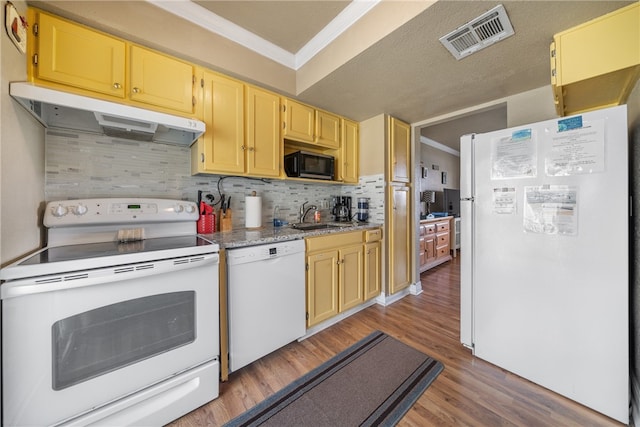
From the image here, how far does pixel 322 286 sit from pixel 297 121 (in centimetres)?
162

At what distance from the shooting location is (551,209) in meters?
1.32

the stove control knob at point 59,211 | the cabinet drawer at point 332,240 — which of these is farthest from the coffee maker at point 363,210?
the stove control knob at point 59,211

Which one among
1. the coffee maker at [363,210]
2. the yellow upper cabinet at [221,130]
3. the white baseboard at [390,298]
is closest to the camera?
the yellow upper cabinet at [221,130]

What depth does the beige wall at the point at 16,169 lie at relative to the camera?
92cm

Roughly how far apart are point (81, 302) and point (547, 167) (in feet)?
8.10

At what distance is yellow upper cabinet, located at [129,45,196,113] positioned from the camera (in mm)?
1440

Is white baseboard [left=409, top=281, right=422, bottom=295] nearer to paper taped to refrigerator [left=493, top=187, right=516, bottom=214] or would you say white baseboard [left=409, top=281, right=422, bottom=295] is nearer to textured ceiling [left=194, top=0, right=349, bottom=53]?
paper taped to refrigerator [left=493, top=187, right=516, bottom=214]

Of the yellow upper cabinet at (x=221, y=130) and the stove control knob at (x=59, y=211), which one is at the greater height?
the yellow upper cabinet at (x=221, y=130)

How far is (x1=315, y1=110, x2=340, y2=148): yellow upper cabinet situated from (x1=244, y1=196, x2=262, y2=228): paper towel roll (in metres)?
0.92

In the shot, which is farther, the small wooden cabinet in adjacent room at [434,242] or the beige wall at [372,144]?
the small wooden cabinet in adjacent room at [434,242]

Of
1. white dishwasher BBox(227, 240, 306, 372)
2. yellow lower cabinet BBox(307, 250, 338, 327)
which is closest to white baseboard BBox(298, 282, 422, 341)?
yellow lower cabinet BBox(307, 250, 338, 327)

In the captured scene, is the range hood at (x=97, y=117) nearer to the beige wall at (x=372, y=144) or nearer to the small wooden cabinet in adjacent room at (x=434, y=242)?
the beige wall at (x=372, y=144)

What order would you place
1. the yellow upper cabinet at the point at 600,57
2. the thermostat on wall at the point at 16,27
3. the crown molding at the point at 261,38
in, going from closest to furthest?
the thermostat on wall at the point at 16,27 → the yellow upper cabinet at the point at 600,57 → the crown molding at the point at 261,38

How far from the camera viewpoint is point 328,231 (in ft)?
6.59
